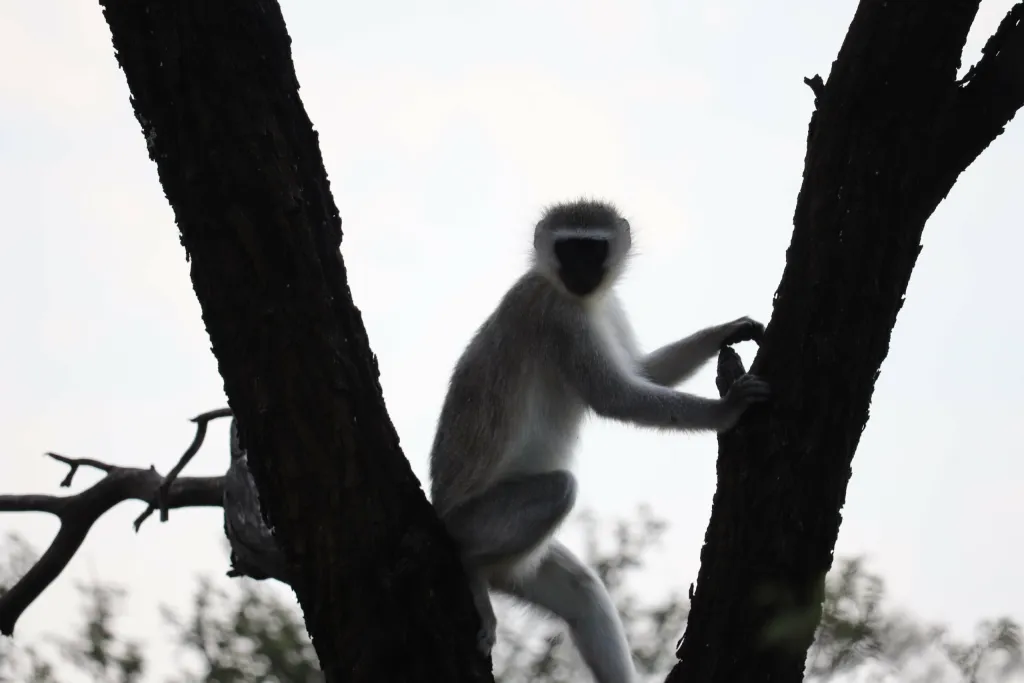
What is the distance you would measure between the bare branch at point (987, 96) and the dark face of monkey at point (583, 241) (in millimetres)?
2194

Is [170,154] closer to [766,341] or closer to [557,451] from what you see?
[766,341]

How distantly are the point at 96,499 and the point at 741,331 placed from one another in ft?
11.6

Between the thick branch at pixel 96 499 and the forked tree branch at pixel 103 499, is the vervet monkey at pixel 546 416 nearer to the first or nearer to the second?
the forked tree branch at pixel 103 499

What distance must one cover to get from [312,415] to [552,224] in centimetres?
259

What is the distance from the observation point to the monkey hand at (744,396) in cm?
339

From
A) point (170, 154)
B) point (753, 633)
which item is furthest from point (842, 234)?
point (170, 154)

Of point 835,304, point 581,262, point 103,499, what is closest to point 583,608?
point 581,262

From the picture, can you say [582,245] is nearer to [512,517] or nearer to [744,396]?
[512,517]

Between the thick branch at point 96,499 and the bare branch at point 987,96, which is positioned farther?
the thick branch at point 96,499

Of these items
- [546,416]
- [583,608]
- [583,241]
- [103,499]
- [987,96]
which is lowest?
[583,608]

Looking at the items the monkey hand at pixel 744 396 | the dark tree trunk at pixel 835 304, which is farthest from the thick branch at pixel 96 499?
the dark tree trunk at pixel 835 304

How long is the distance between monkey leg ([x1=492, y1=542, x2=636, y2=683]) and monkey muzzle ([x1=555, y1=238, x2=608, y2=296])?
1.17 m

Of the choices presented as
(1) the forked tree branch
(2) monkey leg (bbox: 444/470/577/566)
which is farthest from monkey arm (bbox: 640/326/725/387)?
(1) the forked tree branch

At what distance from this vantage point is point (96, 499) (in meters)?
6.20
